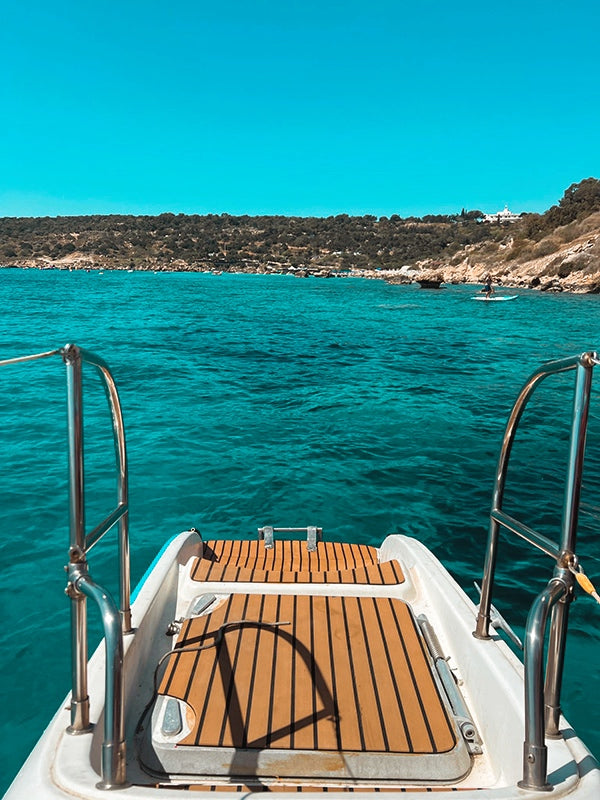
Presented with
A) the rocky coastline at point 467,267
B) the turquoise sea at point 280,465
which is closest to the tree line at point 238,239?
the rocky coastline at point 467,267

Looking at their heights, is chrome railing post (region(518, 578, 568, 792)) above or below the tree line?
below

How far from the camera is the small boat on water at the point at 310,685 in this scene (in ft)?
5.53

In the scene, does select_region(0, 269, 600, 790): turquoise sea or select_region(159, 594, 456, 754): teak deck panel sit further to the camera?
select_region(0, 269, 600, 790): turquoise sea

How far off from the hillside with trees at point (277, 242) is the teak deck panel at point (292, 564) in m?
72.1

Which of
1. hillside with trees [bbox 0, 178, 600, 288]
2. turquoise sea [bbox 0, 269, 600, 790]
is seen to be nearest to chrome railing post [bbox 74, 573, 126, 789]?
turquoise sea [bbox 0, 269, 600, 790]

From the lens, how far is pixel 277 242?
138125 millimetres

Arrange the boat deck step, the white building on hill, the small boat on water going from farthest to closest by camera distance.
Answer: the white building on hill, the boat deck step, the small boat on water

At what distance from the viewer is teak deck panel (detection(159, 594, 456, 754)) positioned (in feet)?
7.19

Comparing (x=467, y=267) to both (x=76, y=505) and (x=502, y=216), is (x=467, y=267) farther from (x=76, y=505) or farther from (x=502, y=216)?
(x=502, y=216)

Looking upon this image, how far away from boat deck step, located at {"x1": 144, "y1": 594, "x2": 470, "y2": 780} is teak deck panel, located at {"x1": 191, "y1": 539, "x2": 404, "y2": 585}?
474 mm

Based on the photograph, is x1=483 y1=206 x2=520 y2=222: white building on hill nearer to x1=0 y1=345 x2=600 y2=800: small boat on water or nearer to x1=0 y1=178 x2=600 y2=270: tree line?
x1=0 y1=178 x2=600 y2=270: tree line

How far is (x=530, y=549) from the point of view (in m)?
5.74

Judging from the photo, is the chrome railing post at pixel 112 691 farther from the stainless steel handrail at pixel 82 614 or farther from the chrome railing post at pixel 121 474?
the chrome railing post at pixel 121 474

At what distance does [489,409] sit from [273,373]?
595 cm
